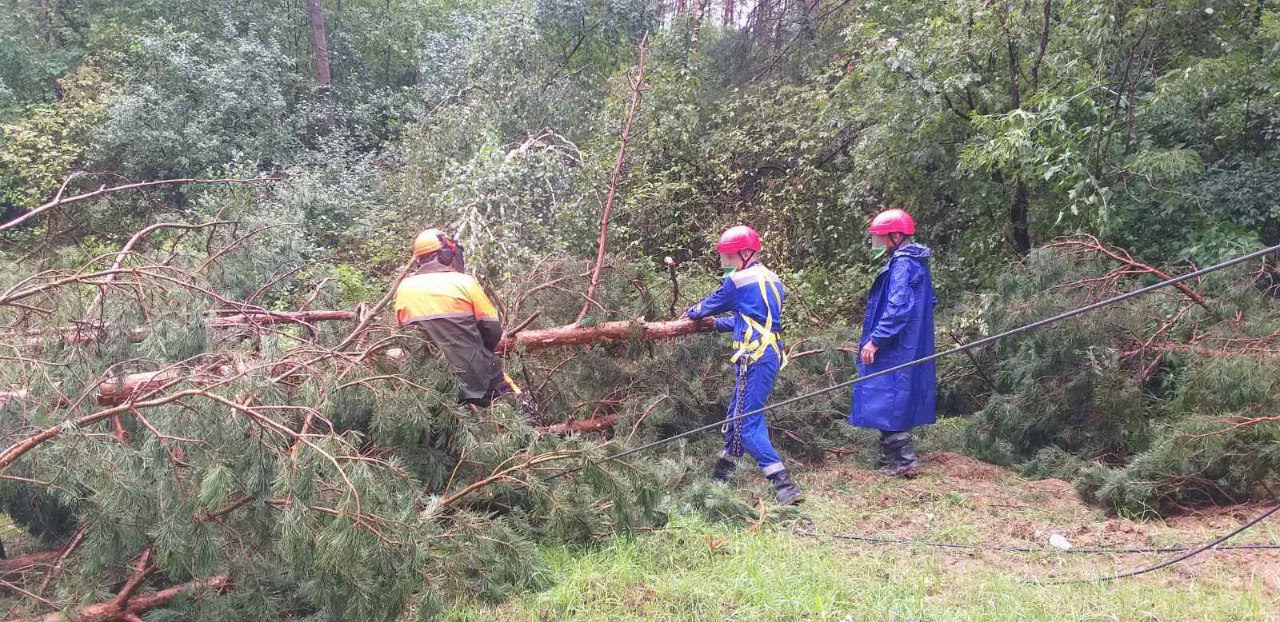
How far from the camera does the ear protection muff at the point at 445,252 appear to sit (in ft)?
13.8

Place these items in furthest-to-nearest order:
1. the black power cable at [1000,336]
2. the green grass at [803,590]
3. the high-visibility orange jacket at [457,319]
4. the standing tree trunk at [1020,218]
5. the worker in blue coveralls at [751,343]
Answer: the standing tree trunk at [1020,218] < the worker in blue coveralls at [751,343] < the high-visibility orange jacket at [457,319] < the green grass at [803,590] < the black power cable at [1000,336]

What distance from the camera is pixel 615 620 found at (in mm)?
2953

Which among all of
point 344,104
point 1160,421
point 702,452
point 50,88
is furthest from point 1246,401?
point 50,88

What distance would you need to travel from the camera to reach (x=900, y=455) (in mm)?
5027

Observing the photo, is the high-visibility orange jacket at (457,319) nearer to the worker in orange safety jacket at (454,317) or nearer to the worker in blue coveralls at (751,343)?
the worker in orange safety jacket at (454,317)

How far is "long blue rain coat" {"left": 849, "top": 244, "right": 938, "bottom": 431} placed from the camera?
4.84 metres

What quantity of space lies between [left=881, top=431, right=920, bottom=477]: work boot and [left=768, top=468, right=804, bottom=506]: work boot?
0.76 metres

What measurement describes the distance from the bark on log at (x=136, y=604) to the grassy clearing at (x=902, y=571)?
96 centimetres

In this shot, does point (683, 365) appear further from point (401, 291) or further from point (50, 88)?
point (50, 88)

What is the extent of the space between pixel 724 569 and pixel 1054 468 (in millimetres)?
2745

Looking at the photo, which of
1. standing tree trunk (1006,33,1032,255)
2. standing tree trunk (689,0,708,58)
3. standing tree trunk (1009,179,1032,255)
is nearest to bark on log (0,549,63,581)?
standing tree trunk (1006,33,1032,255)

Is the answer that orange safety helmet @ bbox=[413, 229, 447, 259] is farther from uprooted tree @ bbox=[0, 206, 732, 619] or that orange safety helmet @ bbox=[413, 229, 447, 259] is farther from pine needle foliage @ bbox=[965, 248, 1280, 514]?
pine needle foliage @ bbox=[965, 248, 1280, 514]

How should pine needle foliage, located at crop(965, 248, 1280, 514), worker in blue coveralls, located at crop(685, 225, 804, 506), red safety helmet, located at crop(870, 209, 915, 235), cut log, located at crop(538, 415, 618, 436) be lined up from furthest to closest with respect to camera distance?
1. cut log, located at crop(538, 415, 618, 436)
2. red safety helmet, located at crop(870, 209, 915, 235)
3. worker in blue coveralls, located at crop(685, 225, 804, 506)
4. pine needle foliage, located at crop(965, 248, 1280, 514)

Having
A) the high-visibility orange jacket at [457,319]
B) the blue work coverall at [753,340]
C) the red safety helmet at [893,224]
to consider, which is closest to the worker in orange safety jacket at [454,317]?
the high-visibility orange jacket at [457,319]
